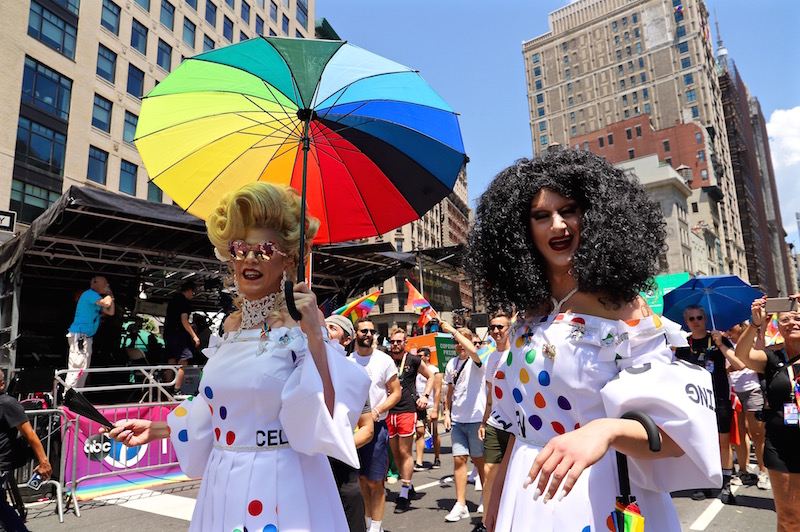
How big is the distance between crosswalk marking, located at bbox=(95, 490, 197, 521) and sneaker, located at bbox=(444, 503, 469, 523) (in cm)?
301

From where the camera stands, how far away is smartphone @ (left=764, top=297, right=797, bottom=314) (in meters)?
4.27

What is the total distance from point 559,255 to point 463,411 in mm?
5168

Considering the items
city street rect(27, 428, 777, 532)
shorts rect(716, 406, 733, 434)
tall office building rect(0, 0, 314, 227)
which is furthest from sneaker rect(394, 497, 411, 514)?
tall office building rect(0, 0, 314, 227)

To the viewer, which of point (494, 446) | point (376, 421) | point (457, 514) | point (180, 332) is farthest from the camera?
point (180, 332)

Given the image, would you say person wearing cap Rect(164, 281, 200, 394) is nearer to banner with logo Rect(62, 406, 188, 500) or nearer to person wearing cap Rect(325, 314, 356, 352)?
banner with logo Rect(62, 406, 188, 500)

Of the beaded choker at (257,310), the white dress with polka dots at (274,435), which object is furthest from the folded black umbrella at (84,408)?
the beaded choker at (257,310)

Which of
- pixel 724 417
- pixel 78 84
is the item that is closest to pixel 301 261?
pixel 724 417

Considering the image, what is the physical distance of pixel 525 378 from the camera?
1.94 m

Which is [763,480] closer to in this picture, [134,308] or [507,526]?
[507,526]

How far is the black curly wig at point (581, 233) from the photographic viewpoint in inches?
72.7

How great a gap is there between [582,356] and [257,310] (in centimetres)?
144

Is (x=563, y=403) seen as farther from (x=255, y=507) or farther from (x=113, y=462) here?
(x=113, y=462)

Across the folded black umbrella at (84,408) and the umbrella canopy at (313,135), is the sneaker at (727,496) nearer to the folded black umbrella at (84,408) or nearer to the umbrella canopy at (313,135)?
the umbrella canopy at (313,135)

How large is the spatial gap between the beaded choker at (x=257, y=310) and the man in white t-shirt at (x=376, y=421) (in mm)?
2698
